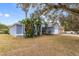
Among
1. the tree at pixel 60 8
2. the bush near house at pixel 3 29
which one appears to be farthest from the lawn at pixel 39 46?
→ the tree at pixel 60 8

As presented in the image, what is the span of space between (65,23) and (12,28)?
0.55 metres

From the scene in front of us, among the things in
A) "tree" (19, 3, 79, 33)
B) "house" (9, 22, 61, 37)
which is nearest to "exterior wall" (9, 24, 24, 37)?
"house" (9, 22, 61, 37)

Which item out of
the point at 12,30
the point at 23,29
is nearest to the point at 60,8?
the point at 23,29

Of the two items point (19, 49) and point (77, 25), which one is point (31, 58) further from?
point (77, 25)

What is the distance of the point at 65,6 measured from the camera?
3098 mm

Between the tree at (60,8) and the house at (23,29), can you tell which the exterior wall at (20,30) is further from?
the tree at (60,8)

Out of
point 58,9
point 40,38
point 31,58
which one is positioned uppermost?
point 58,9

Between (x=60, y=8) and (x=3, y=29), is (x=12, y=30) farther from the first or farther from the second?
(x=60, y=8)

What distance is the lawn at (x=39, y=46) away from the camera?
3.07 meters

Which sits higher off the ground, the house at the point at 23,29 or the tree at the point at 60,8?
the tree at the point at 60,8

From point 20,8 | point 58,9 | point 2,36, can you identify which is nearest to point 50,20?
point 58,9

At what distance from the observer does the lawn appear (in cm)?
307

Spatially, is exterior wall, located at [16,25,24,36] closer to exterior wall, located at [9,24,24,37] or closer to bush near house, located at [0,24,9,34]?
exterior wall, located at [9,24,24,37]

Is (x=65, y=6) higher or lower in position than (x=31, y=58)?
higher
